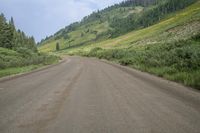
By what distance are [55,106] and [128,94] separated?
364 cm

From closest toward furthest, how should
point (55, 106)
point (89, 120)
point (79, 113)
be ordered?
point (89, 120), point (79, 113), point (55, 106)

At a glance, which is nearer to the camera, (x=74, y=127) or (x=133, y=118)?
(x=74, y=127)

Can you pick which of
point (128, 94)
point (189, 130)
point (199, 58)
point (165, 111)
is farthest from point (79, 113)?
point (199, 58)

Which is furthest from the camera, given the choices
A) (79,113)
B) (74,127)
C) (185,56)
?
(185,56)

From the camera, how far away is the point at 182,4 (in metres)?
189

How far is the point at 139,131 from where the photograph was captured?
705cm

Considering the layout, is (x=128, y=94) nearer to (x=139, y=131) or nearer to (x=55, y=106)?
(x=55, y=106)

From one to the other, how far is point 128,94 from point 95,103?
2502 mm

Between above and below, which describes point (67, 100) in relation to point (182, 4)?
below

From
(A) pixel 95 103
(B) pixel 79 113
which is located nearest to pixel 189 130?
(B) pixel 79 113

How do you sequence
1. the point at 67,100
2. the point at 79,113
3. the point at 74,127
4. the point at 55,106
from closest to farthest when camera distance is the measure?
the point at 74,127, the point at 79,113, the point at 55,106, the point at 67,100

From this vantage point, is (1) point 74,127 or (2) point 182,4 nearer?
(1) point 74,127

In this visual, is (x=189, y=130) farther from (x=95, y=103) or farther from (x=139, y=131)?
(x=95, y=103)

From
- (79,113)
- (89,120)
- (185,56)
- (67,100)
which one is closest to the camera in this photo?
(89,120)
